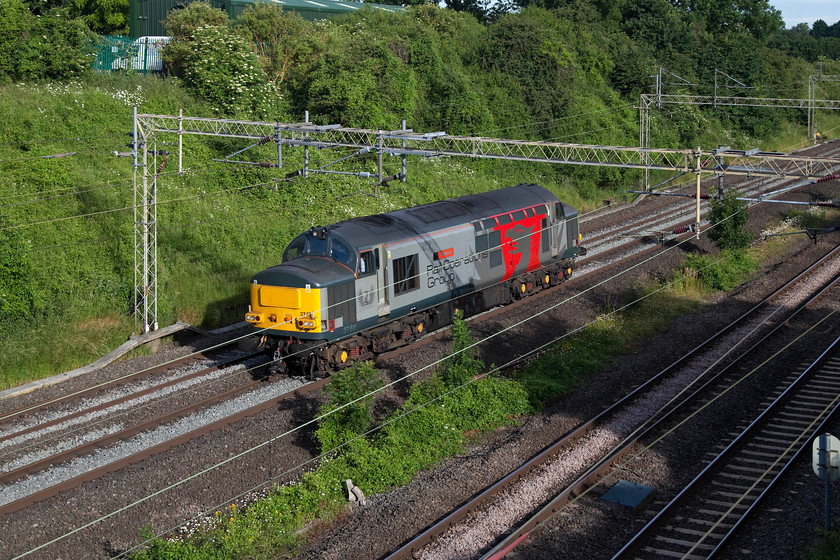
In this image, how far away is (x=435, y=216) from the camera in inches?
937

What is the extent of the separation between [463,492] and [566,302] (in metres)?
13.7

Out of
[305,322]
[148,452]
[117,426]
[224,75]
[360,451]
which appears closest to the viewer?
[360,451]

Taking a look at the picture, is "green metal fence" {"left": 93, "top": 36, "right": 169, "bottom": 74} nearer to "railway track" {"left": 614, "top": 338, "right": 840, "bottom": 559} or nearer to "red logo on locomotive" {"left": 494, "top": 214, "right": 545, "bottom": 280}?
"red logo on locomotive" {"left": 494, "top": 214, "right": 545, "bottom": 280}

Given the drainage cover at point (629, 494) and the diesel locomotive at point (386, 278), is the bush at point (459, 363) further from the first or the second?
the drainage cover at point (629, 494)

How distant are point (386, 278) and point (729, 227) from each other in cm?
1798

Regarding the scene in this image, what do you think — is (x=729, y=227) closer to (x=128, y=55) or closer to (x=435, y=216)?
(x=435, y=216)

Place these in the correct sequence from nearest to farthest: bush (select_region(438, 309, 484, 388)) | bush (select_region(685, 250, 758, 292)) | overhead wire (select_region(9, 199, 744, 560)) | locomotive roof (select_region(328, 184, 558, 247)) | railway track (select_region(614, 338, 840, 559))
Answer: railway track (select_region(614, 338, 840, 559)) < overhead wire (select_region(9, 199, 744, 560)) < bush (select_region(438, 309, 484, 388)) < locomotive roof (select_region(328, 184, 558, 247)) < bush (select_region(685, 250, 758, 292))

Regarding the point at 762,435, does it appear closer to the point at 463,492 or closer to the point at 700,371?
the point at 700,371

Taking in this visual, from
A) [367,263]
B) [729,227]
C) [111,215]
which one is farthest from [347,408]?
[729,227]

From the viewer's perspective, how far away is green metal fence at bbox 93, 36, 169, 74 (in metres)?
42.9

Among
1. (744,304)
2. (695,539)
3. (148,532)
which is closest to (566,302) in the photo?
(744,304)

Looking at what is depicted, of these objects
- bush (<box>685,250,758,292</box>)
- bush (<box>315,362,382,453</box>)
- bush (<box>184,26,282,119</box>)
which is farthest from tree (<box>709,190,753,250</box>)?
bush (<box>184,26,282,119</box>)

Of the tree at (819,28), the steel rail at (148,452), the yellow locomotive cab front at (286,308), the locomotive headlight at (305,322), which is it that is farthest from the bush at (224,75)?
the tree at (819,28)

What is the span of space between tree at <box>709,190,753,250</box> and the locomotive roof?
888 centimetres
